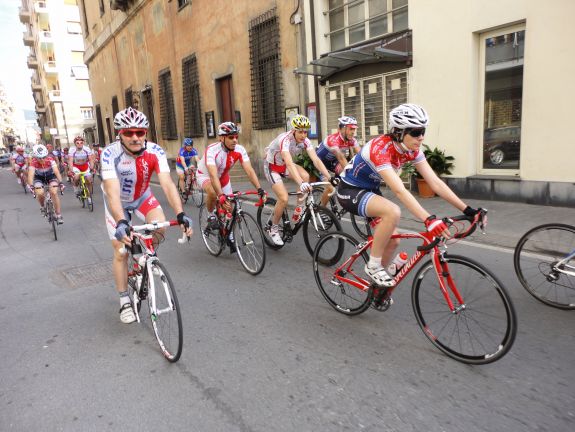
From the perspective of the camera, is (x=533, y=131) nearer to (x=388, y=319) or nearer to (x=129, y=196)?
(x=388, y=319)

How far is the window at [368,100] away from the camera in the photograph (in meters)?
10.7

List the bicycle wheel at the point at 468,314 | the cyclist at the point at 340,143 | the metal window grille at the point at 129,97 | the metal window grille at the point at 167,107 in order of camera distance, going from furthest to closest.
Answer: the metal window grille at the point at 129,97 < the metal window grille at the point at 167,107 < the cyclist at the point at 340,143 < the bicycle wheel at the point at 468,314

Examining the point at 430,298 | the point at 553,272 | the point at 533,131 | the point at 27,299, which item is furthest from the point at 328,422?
the point at 533,131

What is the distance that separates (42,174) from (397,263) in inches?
344

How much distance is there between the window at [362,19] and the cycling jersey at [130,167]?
28.0ft

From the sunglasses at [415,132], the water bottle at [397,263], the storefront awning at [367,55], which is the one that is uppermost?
the storefront awning at [367,55]

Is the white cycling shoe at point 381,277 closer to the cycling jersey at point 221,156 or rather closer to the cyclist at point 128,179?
the cyclist at point 128,179

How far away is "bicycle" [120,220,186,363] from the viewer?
3.23 m

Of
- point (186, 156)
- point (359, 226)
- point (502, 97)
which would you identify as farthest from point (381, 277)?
point (186, 156)

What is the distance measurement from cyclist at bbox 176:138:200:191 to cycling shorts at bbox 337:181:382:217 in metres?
8.11

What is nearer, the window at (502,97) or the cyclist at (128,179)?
the cyclist at (128,179)

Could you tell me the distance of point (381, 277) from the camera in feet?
11.5

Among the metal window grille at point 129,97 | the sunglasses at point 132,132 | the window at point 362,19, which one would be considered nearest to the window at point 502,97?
the window at point 362,19

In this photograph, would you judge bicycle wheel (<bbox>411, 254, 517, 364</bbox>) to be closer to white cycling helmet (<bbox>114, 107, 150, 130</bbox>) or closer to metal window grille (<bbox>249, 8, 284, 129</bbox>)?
white cycling helmet (<bbox>114, 107, 150, 130</bbox>)
